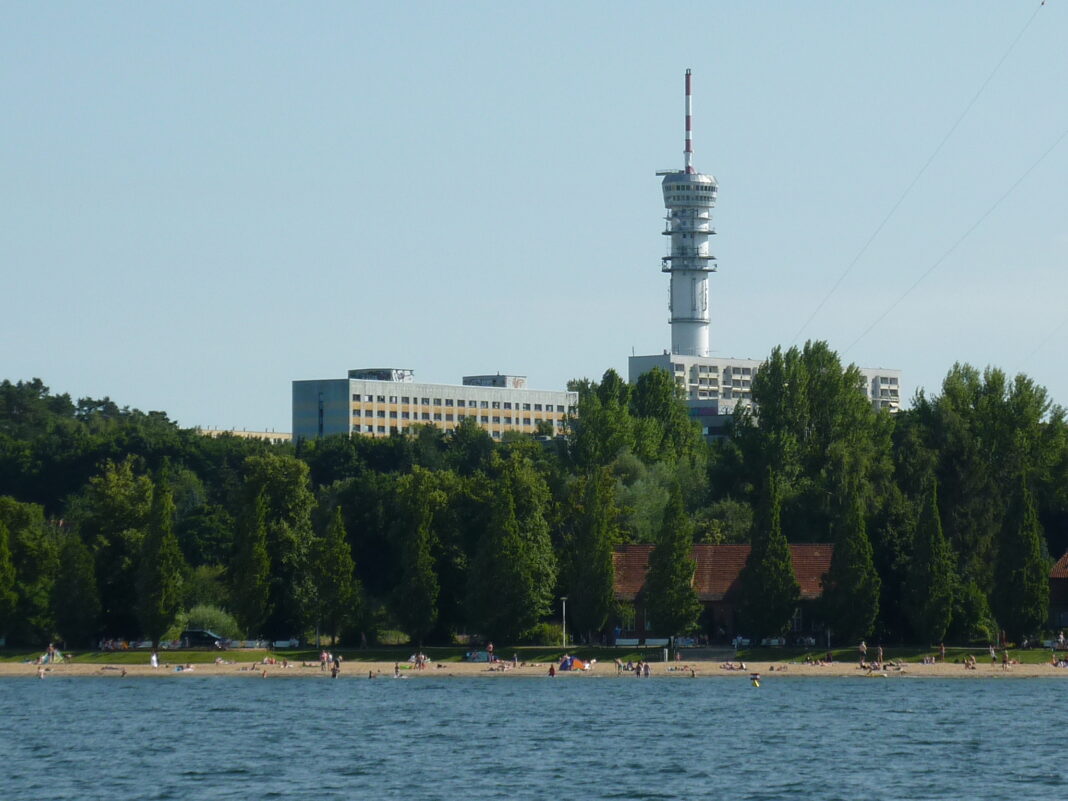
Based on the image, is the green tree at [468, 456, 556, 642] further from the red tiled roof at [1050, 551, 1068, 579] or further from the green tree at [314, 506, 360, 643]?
the red tiled roof at [1050, 551, 1068, 579]

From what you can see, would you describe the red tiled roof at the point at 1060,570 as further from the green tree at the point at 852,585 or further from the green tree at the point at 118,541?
the green tree at the point at 118,541

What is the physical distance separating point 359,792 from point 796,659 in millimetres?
54012

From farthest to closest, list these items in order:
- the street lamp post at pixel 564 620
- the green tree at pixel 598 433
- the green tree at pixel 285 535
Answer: the green tree at pixel 598 433, the street lamp post at pixel 564 620, the green tree at pixel 285 535

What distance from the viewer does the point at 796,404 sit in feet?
464

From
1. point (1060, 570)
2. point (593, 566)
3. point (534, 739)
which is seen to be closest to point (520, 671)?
point (593, 566)

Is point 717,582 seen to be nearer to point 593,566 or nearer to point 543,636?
point 593,566

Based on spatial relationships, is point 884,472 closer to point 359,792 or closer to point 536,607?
point 536,607

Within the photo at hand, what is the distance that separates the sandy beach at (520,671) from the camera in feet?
356

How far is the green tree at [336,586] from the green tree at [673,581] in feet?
60.5

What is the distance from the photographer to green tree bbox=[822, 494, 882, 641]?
11231 cm

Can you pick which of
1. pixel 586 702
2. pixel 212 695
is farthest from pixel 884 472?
pixel 212 695

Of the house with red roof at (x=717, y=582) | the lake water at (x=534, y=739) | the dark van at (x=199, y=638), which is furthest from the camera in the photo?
the dark van at (x=199, y=638)

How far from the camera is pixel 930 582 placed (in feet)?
369

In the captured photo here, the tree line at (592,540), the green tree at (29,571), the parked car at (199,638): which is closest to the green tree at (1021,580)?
Result: the tree line at (592,540)
